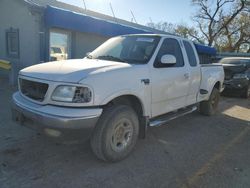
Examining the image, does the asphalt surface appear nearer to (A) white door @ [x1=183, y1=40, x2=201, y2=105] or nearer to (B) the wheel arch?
(B) the wheel arch

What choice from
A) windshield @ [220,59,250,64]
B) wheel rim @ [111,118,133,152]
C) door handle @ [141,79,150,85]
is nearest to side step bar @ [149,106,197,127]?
wheel rim @ [111,118,133,152]

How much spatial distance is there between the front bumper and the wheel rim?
53 cm

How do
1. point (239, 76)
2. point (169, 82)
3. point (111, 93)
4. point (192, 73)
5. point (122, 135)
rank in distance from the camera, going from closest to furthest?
point (111, 93), point (122, 135), point (169, 82), point (192, 73), point (239, 76)

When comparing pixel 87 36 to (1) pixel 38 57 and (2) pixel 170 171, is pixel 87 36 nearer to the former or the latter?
(1) pixel 38 57

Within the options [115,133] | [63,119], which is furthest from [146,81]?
[63,119]

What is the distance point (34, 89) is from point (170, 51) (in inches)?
107

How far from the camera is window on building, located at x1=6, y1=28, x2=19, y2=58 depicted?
1189cm

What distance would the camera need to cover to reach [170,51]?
522cm

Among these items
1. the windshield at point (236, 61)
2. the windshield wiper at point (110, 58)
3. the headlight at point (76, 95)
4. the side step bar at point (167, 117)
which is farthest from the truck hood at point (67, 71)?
the windshield at point (236, 61)

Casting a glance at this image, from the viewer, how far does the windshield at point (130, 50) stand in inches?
183

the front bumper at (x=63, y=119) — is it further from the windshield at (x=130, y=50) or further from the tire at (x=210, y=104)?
the tire at (x=210, y=104)

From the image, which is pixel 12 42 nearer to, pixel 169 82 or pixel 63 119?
pixel 169 82

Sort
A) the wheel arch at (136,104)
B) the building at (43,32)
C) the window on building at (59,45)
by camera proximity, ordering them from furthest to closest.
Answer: the window on building at (59,45) → the building at (43,32) → the wheel arch at (136,104)

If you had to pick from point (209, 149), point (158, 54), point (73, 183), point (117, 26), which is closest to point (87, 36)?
point (117, 26)
